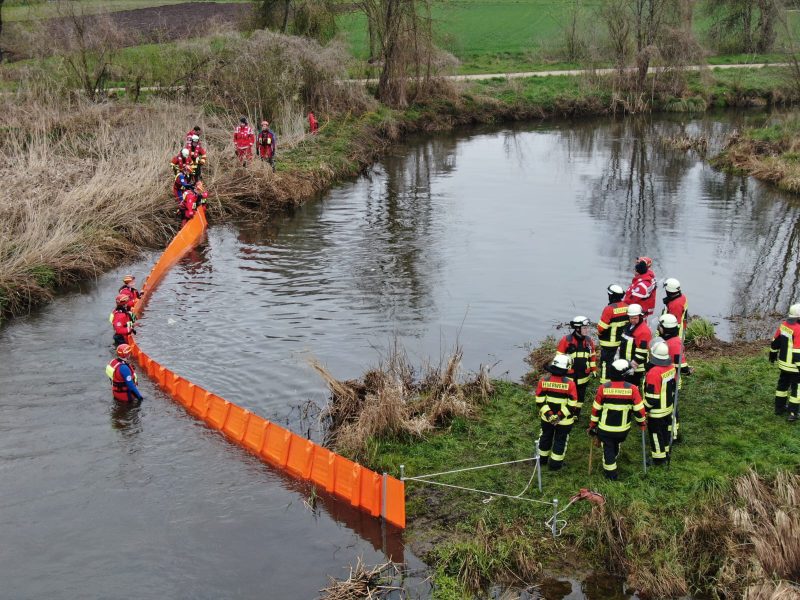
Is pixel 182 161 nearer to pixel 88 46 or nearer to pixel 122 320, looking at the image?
pixel 122 320

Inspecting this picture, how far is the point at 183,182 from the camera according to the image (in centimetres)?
2331

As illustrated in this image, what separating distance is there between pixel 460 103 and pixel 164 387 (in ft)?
111

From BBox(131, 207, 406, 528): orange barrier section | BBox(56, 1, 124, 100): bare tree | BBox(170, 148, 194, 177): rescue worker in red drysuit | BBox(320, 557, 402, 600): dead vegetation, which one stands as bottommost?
BBox(320, 557, 402, 600): dead vegetation

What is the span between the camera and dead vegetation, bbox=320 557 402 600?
9.16m

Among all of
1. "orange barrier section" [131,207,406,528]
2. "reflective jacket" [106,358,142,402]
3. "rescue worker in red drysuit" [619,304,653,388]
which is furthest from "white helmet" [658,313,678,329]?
"reflective jacket" [106,358,142,402]

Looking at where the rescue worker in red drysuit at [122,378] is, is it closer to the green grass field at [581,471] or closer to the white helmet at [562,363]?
the green grass field at [581,471]

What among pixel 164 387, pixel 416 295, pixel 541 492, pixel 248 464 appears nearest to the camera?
pixel 541 492

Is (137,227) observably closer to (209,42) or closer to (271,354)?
(271,354)

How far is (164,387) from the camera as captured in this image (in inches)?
574

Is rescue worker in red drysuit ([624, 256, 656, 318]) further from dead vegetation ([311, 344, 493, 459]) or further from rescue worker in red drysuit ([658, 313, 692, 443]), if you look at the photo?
dead vegetation ([311, 344, 493, 459])

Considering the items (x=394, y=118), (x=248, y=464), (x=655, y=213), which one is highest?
(x=394, y=118)

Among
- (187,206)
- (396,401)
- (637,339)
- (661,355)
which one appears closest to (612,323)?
(637,339)

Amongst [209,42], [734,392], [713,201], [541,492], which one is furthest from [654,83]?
[541,492]

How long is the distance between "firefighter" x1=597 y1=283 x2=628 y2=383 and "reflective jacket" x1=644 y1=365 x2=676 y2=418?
211 centimetres
